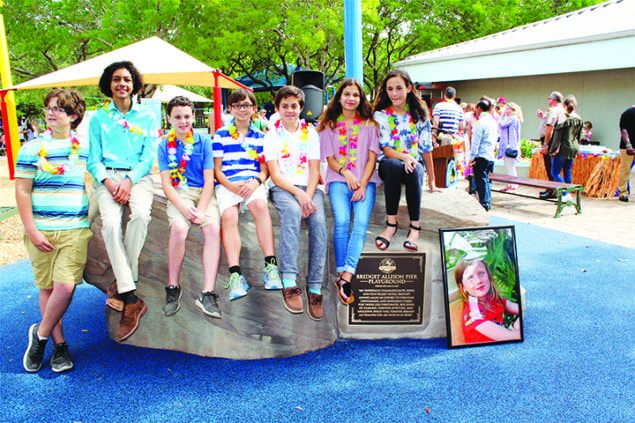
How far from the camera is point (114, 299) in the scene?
3596 mm

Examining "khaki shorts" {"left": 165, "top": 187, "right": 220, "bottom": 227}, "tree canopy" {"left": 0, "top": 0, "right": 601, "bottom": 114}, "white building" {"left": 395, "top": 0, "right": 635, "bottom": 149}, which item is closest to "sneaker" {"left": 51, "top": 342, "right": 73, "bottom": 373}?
"khaki shorts" {"left": 165, "top": 187, "right": 220, "bottom": 227}

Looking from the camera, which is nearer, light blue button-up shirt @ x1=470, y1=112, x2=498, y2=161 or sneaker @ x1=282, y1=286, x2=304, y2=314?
sneaker @ x1=282, y1=286, x2=304, y2=314

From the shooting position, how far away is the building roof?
12.2m

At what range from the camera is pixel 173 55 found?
8680 mm

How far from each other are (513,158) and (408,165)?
6.79m

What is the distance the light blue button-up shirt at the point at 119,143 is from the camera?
3412 mm

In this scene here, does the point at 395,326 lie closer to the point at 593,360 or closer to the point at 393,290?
the point at 393,290

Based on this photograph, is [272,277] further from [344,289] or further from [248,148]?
[248,148]

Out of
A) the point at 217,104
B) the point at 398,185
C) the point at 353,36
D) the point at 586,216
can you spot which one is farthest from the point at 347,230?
the point at 586,216

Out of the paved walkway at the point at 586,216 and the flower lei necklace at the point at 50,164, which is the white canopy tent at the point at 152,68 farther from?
the paved walkway at the point at 586,216

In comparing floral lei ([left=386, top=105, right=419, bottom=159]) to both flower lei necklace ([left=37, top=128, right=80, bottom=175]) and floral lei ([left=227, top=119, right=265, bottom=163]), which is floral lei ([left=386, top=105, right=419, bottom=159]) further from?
flower lei necklace ([left=37, top=128, right=80, bottom=175])

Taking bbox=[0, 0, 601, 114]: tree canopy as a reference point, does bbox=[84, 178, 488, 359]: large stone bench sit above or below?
below

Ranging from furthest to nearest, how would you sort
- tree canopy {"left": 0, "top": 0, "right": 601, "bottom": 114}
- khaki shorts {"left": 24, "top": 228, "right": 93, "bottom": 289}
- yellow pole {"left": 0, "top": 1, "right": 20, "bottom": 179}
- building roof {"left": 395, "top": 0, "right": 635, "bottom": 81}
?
1. tree canopy {"left": 0, "top": 0, "right": 601, "bottom": 114}
2. building roof {"left": 395, "top": 0, "right": 635, "bottom": 81}
3. yellow pole {"left": 0, "top": 1, "right": 20, "bottom": 179}
4. khaki shorts {"left": 24, "top": 228, "right": 93, "bottom": 289}

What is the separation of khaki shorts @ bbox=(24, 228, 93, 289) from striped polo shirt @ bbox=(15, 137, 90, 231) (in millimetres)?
63
